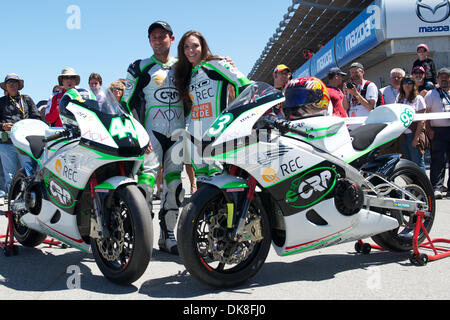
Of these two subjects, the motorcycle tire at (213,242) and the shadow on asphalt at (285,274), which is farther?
the shadow on asphalt at (285,274)

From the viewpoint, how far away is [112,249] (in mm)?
3164

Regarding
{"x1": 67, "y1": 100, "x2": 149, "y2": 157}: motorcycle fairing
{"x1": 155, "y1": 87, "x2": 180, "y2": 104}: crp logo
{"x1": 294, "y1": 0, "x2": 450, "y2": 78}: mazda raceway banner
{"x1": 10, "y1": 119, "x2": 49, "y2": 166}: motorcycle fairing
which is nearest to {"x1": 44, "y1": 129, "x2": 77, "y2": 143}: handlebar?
{"x1": 67, "y1": 100, "x2": 149, "y2": 157}: motorcycle fairing

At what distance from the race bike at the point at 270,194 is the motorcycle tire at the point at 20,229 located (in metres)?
1.98

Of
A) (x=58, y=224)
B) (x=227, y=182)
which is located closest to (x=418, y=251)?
(x=227, y=182)

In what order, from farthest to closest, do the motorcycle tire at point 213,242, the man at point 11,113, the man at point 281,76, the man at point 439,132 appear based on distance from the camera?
1. the man at point 11,113
2. the man at point 439,132
3. the man at point 281,76
4. the motorcycle tire at point 213,242

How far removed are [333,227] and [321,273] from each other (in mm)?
405

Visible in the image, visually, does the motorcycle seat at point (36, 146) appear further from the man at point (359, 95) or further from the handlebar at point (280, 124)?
the man at point (359, 95)

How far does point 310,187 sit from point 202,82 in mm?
1434

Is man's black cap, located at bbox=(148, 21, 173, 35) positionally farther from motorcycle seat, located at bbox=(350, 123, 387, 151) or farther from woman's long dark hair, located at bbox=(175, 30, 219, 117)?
motorcycle seat, located at bbox=(350, 123, 387, 151)

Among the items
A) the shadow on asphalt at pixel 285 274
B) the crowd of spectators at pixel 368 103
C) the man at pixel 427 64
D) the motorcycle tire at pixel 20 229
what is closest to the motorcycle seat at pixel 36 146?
the motorcycle tire at pixel 20 229

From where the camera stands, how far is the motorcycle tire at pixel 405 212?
12.4ft

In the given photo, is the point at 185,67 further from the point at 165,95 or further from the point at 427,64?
the point at 427,64
